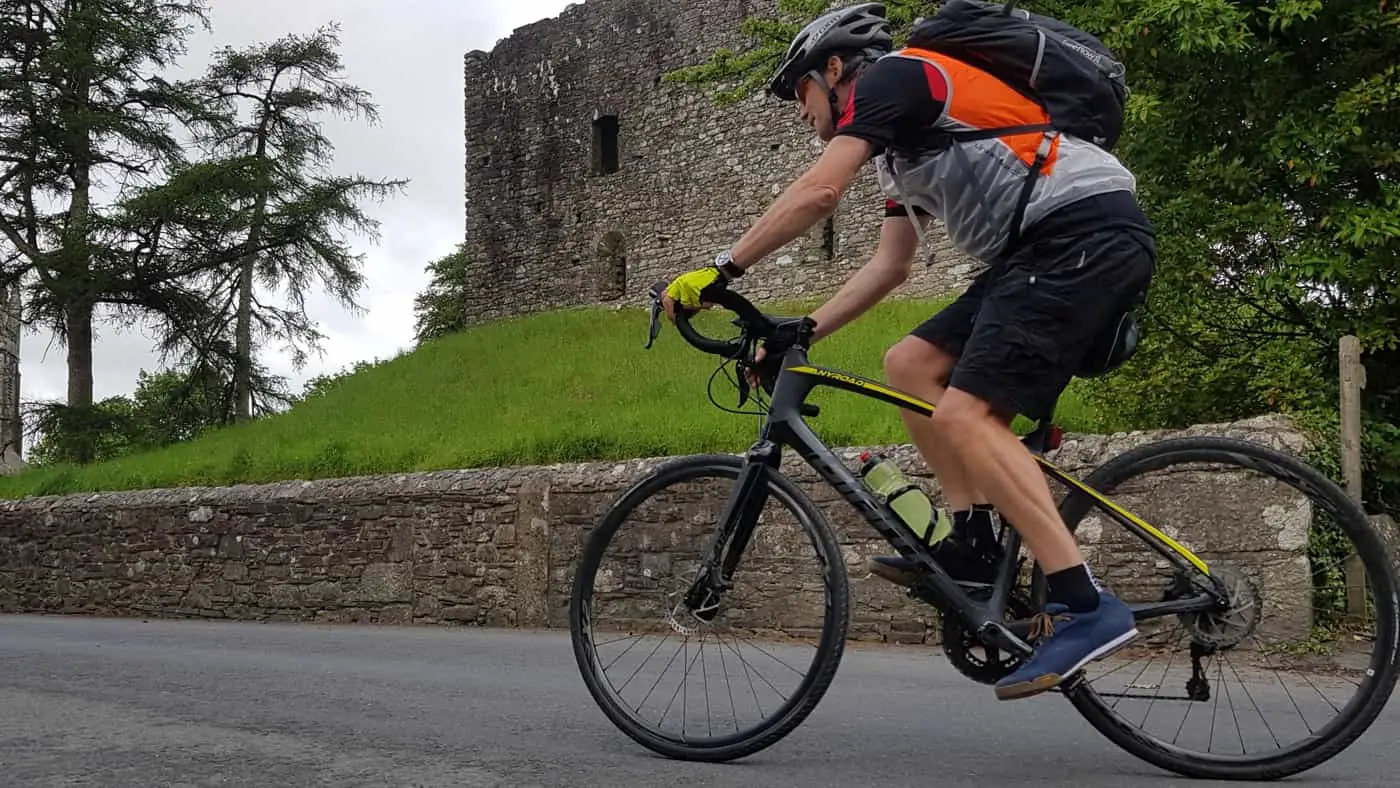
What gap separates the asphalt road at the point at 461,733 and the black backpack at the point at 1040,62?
5.31 ft

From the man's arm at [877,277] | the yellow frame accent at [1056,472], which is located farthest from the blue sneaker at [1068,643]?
the man's arm at [877,277]

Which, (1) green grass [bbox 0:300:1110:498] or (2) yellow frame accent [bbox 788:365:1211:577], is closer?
(2) yellow frame accent [bbox 788:365:1211:577]

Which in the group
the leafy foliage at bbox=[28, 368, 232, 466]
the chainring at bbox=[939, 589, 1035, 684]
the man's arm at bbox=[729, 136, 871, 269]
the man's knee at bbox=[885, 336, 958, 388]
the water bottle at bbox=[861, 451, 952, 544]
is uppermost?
the leafy foliage at bbox=[28, 368, 232, 466]

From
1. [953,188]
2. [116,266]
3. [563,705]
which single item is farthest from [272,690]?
[116,266]

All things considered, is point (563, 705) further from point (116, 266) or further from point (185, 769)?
point (116, 266)

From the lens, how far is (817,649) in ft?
11.3

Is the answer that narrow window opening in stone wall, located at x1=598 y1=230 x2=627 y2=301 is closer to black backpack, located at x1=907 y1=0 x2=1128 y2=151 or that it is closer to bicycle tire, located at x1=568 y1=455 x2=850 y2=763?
bicycle tire, located at x1=568 y1=455 x2=850 y2=763

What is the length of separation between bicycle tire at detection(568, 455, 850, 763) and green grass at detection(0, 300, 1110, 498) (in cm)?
594

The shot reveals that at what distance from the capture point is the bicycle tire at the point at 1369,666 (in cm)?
313

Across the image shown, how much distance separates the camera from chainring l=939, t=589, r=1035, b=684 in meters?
3.33

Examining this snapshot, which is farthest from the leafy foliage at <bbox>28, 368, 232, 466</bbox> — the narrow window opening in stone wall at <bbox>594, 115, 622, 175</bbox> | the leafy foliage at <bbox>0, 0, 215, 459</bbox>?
the narrow window opening in stone wall at <bbox>594, 115, 622, 175</bbox>

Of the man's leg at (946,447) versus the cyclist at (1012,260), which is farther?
the man's leg at (946,447)

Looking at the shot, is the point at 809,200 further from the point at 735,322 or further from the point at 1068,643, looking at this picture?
the point at 1068,643

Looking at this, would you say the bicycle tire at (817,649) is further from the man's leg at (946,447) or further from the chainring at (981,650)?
the chainring at (981,650)
